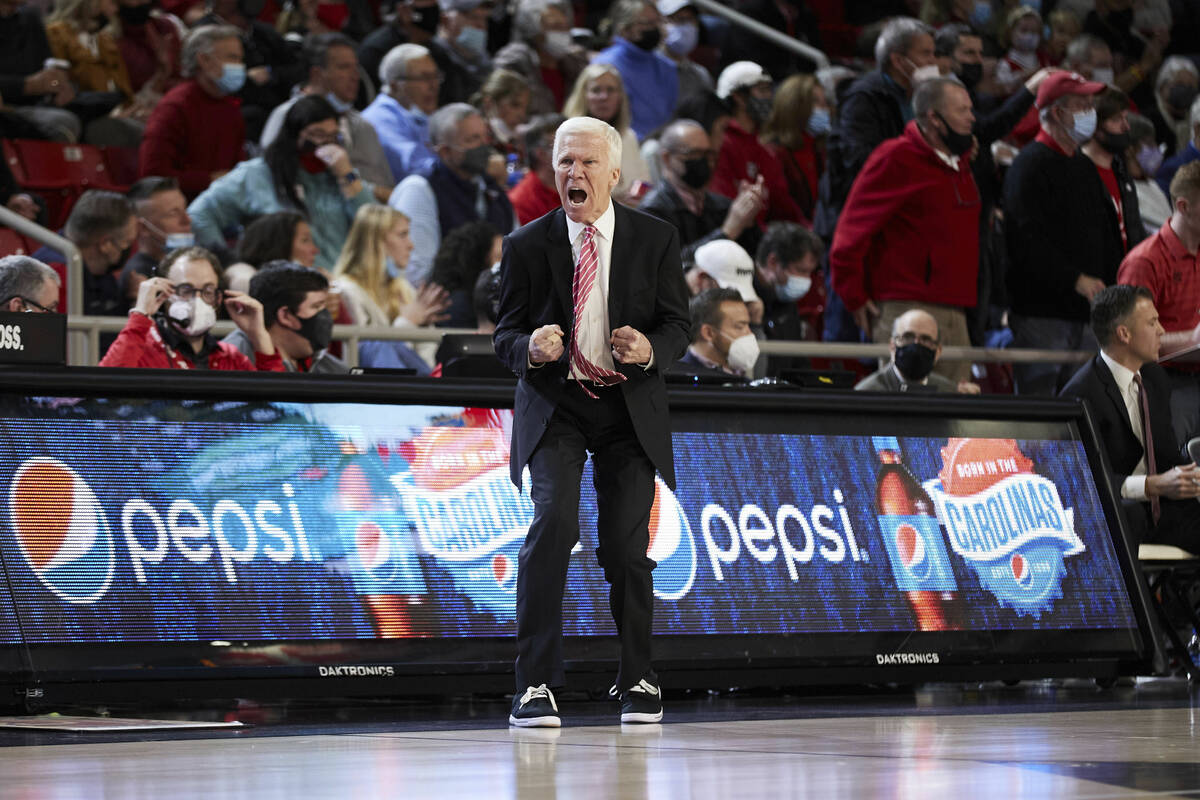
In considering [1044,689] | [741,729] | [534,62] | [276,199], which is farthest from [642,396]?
[534,62]

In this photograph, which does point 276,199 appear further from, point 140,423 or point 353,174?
point 140,423

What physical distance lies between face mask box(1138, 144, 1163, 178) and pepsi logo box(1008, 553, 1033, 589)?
23.5ft

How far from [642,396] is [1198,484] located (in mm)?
3208

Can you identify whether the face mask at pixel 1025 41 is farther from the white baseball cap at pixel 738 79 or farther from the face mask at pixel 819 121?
the white baseball cap at pixel 738 79

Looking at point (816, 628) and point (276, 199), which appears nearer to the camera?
point (816, 628)

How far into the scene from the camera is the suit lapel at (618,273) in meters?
6.27

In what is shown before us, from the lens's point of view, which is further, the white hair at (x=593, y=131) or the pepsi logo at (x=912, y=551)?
the pepsi logo at (x=912, y=551)

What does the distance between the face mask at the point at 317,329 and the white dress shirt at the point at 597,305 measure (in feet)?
7.80

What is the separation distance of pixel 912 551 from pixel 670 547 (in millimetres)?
1043

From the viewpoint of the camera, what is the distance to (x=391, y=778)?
15.1 ft

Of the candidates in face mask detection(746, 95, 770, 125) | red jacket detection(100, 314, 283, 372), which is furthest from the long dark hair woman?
face mask detection(746, 95, 770, 125)

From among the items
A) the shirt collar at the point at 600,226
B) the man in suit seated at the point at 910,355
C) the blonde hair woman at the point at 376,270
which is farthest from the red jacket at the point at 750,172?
the shirt collar at the point at 600,226

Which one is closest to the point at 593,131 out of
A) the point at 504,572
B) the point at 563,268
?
the point at 563,268

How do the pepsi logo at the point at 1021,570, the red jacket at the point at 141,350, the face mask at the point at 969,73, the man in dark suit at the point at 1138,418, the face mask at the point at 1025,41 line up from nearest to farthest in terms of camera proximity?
the red jacket at the point at 141,350
the pepsi logo at the point at 1021,570
the man in dark suit at the point at 1138,418
the face mask at the point at 969,73
the face mask at the point at 1025,41
